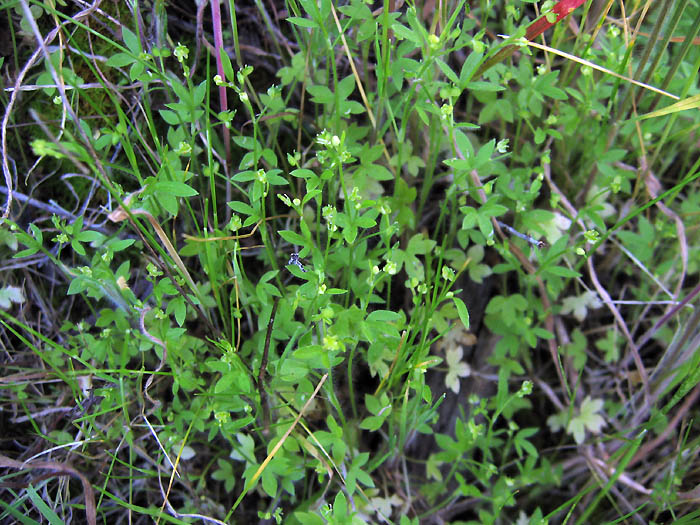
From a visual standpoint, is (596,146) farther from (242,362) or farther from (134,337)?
(134,337)

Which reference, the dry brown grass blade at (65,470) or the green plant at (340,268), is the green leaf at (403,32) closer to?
the green plant at (340,268)

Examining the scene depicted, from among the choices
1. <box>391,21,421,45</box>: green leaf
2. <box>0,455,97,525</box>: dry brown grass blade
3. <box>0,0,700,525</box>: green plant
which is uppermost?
<box>391,21,421,45</box>: green leaf

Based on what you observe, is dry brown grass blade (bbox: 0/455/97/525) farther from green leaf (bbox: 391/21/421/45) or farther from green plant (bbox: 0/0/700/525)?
green leaf (bbox: 391/21/421/45)

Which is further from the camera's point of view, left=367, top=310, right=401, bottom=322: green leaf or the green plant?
the green plant

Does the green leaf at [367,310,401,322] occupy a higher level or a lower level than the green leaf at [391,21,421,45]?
lower

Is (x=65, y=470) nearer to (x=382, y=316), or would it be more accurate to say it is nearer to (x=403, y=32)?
(x=382, y=316)

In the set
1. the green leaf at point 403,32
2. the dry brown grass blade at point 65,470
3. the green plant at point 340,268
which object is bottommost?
the dry brown grass blade at point 65,470

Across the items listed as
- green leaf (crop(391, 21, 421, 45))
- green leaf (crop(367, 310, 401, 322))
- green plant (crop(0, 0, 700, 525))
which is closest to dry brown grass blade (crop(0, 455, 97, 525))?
green plant (crop(0, 0, 700, 525))

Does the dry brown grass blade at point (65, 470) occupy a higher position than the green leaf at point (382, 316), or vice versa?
the green leaf at point (382, 316)

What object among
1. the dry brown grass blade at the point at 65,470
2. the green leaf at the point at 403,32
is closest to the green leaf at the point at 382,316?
the green leaf at the point at 403,32
